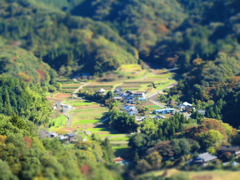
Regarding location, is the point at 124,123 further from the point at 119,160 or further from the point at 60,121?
the point at 60,121

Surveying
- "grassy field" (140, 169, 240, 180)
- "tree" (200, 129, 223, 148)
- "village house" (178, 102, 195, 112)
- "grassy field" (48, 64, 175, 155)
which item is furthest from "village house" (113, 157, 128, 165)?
"village house" (178, 102, 195, 112)

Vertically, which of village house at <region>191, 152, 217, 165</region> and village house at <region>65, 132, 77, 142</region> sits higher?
village house at <region>65, 132, 77, 142</region>

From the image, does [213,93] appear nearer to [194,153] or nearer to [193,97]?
[193,97]

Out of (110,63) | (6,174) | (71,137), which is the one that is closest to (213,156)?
(71,137)

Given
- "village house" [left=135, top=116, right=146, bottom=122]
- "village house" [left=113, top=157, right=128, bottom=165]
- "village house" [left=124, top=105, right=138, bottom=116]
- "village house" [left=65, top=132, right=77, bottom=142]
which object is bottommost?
"village house" [left=113, top=157, right=128, bottom=165]

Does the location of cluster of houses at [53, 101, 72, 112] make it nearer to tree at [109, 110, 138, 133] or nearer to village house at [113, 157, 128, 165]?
tree at [109, 110, 138, 133]

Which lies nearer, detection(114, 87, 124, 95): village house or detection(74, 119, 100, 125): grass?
detection(74, 119, 100, 125): grass
